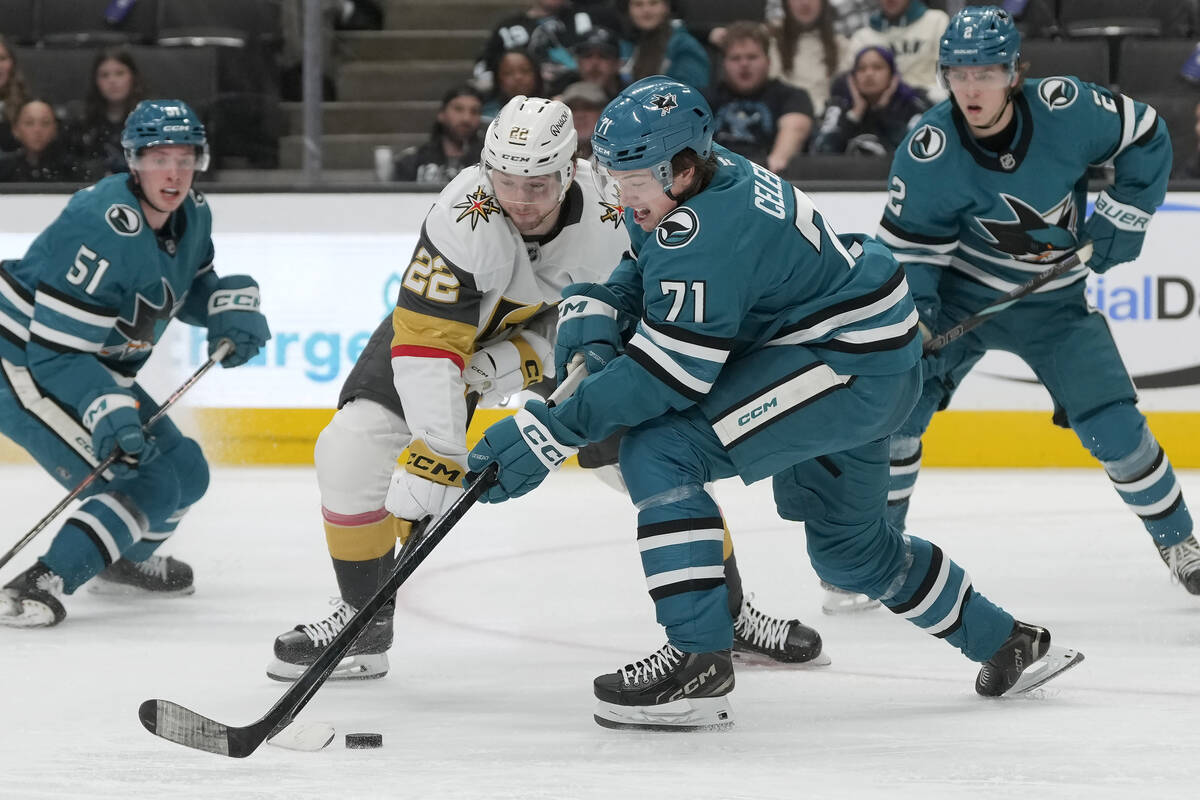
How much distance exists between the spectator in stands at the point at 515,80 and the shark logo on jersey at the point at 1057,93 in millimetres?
2976

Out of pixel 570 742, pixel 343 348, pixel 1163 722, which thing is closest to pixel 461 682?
pixel 570 742

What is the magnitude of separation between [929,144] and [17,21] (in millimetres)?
4196

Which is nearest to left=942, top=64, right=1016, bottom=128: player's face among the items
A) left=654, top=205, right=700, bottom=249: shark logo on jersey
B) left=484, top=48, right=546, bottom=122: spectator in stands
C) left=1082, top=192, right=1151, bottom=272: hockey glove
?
left=1082, top=192, right=1151, bottom=272: hockey glove

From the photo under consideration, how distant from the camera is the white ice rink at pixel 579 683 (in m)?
2.24

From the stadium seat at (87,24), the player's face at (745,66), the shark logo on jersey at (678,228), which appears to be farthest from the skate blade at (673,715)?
the stadium seat at (87,24)

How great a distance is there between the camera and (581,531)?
4594 millimetres

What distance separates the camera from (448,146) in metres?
6.04

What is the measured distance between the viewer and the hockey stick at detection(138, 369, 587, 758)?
2309mm

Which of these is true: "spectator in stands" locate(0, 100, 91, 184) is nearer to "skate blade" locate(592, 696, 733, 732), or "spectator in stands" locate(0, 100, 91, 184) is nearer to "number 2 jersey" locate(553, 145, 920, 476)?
"number 2 jersey" locate(553, 145, 920, 476)

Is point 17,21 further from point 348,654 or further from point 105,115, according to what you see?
point 348,654

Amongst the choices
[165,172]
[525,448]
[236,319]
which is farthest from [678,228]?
[236,319]

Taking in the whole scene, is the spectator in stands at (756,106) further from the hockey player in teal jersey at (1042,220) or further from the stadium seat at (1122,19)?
the hockey player in teal jersey at (1042,220)

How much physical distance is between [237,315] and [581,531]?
1.29 m

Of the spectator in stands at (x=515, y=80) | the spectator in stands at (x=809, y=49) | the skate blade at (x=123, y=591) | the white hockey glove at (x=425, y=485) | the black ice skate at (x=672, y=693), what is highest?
the spectator in stands at (x=809, y=49)
